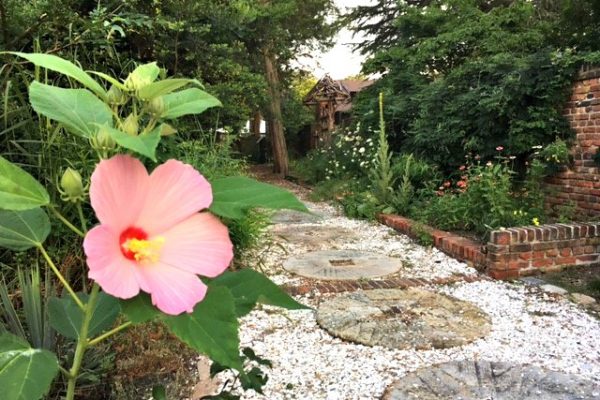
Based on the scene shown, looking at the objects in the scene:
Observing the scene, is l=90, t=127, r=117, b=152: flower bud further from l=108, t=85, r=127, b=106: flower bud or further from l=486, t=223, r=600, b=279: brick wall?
l=486, t=223, r=600, b=279: brick wall

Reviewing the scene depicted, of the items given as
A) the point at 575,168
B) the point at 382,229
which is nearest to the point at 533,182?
the point at 575,168

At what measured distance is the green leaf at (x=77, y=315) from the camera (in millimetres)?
671

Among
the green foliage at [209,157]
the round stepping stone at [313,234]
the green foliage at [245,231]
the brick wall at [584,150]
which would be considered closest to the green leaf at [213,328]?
the green foliage at [209,157]

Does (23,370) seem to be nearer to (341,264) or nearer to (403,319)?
(403,319)

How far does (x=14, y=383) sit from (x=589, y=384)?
215 cm

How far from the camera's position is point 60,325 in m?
0.71

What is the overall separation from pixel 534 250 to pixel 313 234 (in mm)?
2279

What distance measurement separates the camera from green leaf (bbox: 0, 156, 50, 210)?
49 cm

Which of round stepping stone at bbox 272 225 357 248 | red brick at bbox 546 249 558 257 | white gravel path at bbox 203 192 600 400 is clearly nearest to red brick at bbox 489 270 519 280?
white gravel path at bbox 203 192 600 400

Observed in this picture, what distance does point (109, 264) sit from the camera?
0.47 m

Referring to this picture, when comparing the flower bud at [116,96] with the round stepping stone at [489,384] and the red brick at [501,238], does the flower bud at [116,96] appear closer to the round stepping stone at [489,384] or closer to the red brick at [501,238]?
the round stepping stone at [489,384]

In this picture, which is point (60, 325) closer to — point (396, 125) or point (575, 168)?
point (575, 168)

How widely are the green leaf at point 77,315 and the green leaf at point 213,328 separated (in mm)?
210

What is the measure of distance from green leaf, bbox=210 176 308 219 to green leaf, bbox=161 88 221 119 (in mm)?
88
